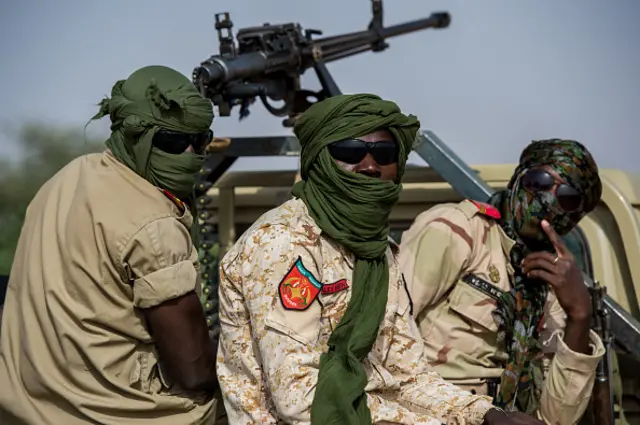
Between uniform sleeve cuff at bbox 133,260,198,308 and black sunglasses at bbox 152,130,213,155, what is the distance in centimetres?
37

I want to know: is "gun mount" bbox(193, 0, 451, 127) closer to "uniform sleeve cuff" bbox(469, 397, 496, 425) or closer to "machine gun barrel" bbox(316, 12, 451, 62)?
"machine gun barrel" bbox(316, 12, 451, 62)

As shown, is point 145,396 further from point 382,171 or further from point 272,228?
point 382,171

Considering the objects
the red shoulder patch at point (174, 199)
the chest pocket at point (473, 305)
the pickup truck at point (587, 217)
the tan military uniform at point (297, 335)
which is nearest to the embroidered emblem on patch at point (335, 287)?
the tan military uniform at point (297, 335)

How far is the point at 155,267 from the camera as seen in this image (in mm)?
2662

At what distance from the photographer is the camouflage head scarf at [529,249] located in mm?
3334

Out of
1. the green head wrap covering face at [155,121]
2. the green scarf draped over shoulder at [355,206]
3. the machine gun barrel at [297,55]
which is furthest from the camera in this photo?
the machine gun barrel at [297,55]

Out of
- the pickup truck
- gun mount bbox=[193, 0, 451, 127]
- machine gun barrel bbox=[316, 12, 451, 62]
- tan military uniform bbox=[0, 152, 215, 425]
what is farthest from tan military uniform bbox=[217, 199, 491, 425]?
machine gun barrel bbox=[316, 12, 451, 62]

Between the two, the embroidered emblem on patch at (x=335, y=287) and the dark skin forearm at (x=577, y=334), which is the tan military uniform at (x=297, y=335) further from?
the dark skin forearm at (x=577, y=334)

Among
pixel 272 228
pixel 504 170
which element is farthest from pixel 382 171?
pixel 504 170

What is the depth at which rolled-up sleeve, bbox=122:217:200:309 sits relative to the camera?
8.70ft

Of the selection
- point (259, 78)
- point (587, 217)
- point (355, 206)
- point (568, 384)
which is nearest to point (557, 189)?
point (568, 384)

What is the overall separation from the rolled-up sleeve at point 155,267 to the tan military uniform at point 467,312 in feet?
2.78

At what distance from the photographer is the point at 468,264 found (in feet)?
10.9

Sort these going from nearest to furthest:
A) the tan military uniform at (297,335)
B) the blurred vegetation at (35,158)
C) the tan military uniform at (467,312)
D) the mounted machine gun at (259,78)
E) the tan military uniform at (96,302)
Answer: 1. the tan military uniform at (297,335)
2. the tan military uniform at (96,302)
3. the tan military uniform at (467,312)
4. the mounted machine gun at (259,78)
5. the blurred vegetation at (35,158)
